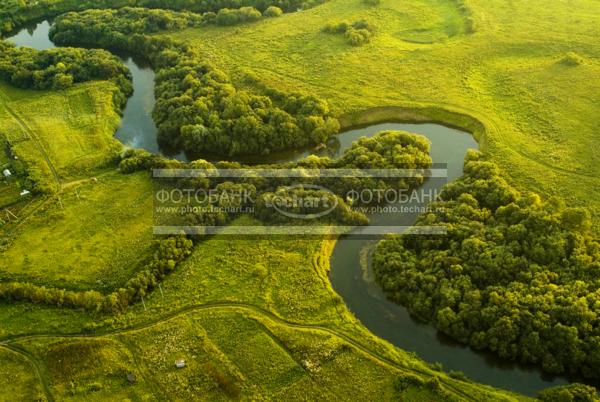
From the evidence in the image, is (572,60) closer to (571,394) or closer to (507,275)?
(507,275)

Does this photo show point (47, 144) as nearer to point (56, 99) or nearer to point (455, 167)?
point (56, 99)

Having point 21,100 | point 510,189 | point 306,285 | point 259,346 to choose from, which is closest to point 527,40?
point 510,189

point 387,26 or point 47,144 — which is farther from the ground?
point 387,26

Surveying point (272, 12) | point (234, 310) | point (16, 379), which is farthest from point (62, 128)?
point (272, 12)

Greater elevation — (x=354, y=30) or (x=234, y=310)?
(x=354, y=30)

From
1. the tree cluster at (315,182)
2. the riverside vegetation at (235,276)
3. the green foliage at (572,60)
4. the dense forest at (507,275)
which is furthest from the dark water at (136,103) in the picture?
the green foliage at (572,60)

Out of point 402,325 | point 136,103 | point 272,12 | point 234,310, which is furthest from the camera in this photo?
point 272,12
